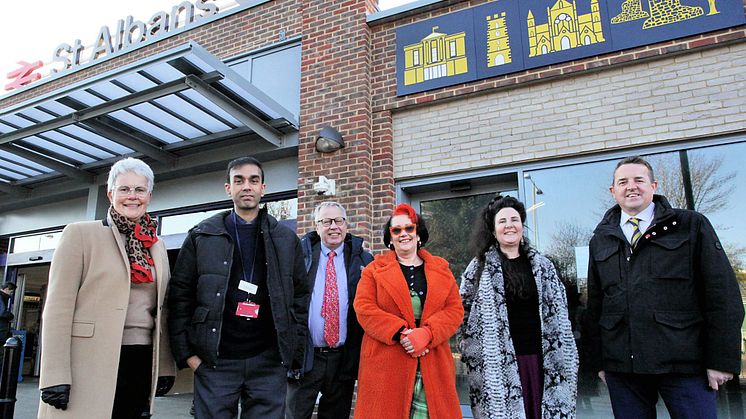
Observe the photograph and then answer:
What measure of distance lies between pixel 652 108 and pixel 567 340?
3.03 m

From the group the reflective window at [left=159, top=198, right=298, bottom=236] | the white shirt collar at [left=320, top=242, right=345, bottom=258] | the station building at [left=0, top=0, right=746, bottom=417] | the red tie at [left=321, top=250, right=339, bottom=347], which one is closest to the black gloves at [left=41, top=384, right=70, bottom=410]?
the red tie at [left=321, top=250, right=339, bottom=347]

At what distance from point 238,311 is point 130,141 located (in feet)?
16.8

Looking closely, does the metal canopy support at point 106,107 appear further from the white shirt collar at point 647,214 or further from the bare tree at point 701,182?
the bare tree at point 701,182

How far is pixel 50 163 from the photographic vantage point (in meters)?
7.82

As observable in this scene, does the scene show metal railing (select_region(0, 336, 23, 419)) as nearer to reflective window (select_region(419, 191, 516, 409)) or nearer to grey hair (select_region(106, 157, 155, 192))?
grey hair (select_region(106, 157, 155, 192))

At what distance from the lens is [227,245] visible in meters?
2.95

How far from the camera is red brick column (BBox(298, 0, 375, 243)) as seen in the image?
6.07m

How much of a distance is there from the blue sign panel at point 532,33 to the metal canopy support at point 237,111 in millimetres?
1758

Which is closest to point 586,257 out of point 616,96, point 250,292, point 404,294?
point 616,96

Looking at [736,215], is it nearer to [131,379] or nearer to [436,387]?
[436,387]

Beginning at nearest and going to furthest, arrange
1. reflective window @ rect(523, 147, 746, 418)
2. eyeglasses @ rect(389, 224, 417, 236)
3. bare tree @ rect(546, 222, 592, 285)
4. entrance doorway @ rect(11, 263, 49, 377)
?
eyeglasses @ rect(389, 224, 417, 236) < reflective window @ rect(523, 147, 746, 418) < bare tree @ rect(546, 222, 592, 285) < entrance doorway @ rect(11, 263, 49, 377)

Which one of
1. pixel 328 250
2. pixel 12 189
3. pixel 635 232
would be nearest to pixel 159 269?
pixel 328 250

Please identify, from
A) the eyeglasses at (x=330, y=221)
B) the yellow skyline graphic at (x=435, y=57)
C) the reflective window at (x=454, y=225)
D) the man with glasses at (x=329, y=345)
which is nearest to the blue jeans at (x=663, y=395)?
the man with glasses at (x=329, y=345)

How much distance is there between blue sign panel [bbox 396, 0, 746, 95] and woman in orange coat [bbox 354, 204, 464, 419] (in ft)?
10.7
